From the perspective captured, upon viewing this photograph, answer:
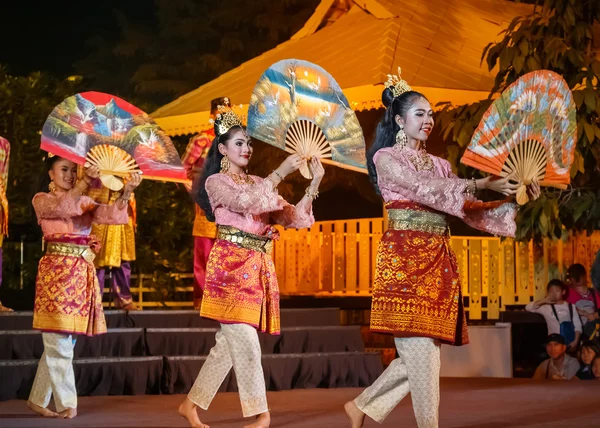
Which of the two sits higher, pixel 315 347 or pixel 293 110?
pixel 293 110

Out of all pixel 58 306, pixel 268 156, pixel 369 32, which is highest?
pixel 369 32

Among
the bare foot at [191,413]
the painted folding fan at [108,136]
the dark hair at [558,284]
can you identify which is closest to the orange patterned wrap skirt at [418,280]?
the bare foot at [191,413]

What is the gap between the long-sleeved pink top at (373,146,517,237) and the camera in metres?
4.39

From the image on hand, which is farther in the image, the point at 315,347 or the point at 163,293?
the point at 163,293

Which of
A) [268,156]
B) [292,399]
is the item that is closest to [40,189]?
[292,399]

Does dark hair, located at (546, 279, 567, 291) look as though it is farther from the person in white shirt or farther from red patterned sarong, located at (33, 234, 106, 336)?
red patterned sarong, located at (33, 234, 106, 336)

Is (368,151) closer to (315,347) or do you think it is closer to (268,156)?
(315,347)

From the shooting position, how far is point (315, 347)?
786 cm

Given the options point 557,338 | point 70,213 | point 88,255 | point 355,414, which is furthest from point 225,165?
point 557,338

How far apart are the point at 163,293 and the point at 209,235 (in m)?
2.09

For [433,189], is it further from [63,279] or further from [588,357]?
[588,357]

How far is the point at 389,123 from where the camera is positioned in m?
4.68

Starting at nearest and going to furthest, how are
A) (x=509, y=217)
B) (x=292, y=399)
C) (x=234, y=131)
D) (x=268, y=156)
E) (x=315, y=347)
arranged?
(x=509, y=217)
(x=234, y=131)
(x=292, y=399)
(x=315, y=347)
(x=268, y=156)

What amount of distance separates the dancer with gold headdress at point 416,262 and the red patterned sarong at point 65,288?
5.82 feet
